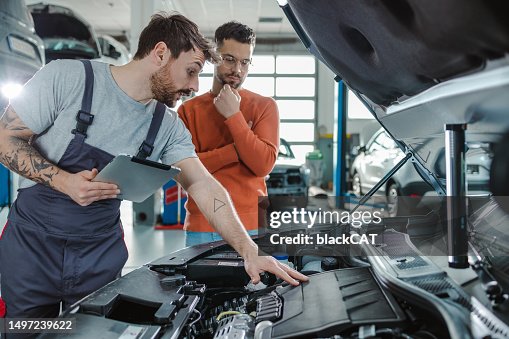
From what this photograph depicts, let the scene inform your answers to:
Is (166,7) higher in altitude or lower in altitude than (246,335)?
higher

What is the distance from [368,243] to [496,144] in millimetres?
526

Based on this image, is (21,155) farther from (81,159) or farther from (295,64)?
(295,64)

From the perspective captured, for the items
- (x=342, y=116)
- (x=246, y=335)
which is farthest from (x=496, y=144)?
(x=342, y=116)

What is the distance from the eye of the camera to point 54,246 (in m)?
1.37

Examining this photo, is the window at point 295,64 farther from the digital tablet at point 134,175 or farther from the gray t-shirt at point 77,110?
the digital tablet at point 134,175

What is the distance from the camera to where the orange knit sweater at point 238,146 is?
69.0 inches

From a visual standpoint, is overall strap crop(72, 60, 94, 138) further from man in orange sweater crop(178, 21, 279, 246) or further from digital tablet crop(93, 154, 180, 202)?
man in orange sweater crop(178, 21, 279, 246)

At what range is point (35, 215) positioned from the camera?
4.52 feet

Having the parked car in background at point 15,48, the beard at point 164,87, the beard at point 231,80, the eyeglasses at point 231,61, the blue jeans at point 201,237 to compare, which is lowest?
the blue jeans at point 201,237

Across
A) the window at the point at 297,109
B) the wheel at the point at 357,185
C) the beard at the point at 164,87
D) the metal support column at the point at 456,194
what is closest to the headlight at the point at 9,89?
the beard at the point at 164,87

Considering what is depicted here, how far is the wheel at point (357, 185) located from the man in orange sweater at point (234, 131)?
6.44m

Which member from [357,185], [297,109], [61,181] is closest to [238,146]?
[61,181]

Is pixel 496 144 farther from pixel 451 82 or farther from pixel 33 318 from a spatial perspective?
pixel 33 318

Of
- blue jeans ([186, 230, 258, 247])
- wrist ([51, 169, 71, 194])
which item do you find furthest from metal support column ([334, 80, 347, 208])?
wrist ([51, 169, 71, 194])
